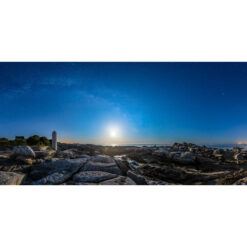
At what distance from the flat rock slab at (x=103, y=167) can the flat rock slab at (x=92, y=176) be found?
11.3 inches

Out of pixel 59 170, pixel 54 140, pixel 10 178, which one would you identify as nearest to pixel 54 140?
pixel 54 140

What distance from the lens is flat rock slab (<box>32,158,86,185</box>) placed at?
12.8 ft

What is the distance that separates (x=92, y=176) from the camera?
13.3 ft

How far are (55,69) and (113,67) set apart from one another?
2.49 m

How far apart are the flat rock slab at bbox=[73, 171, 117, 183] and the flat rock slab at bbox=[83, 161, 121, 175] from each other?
0.94 ft

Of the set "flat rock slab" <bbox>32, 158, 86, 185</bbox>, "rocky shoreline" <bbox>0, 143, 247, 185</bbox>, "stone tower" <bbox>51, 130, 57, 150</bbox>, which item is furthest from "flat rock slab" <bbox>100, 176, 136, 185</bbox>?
"stone tower" <bbox>51, 130, 57, 150</bbox>

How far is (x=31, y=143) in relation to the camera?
704 cm

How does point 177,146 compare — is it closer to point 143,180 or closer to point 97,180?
point 143,180

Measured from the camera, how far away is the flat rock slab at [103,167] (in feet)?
15.1

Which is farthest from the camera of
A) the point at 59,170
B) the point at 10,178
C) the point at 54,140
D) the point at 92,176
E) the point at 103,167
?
the point at 54,140

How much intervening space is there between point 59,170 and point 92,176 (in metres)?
1.40

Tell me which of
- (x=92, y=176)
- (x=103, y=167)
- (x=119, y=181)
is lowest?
(x=119, y=181)

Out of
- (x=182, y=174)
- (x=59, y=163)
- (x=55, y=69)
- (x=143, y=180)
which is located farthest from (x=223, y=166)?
(x=55, y=69)

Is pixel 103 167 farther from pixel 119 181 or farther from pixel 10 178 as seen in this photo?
pixel 10 178
